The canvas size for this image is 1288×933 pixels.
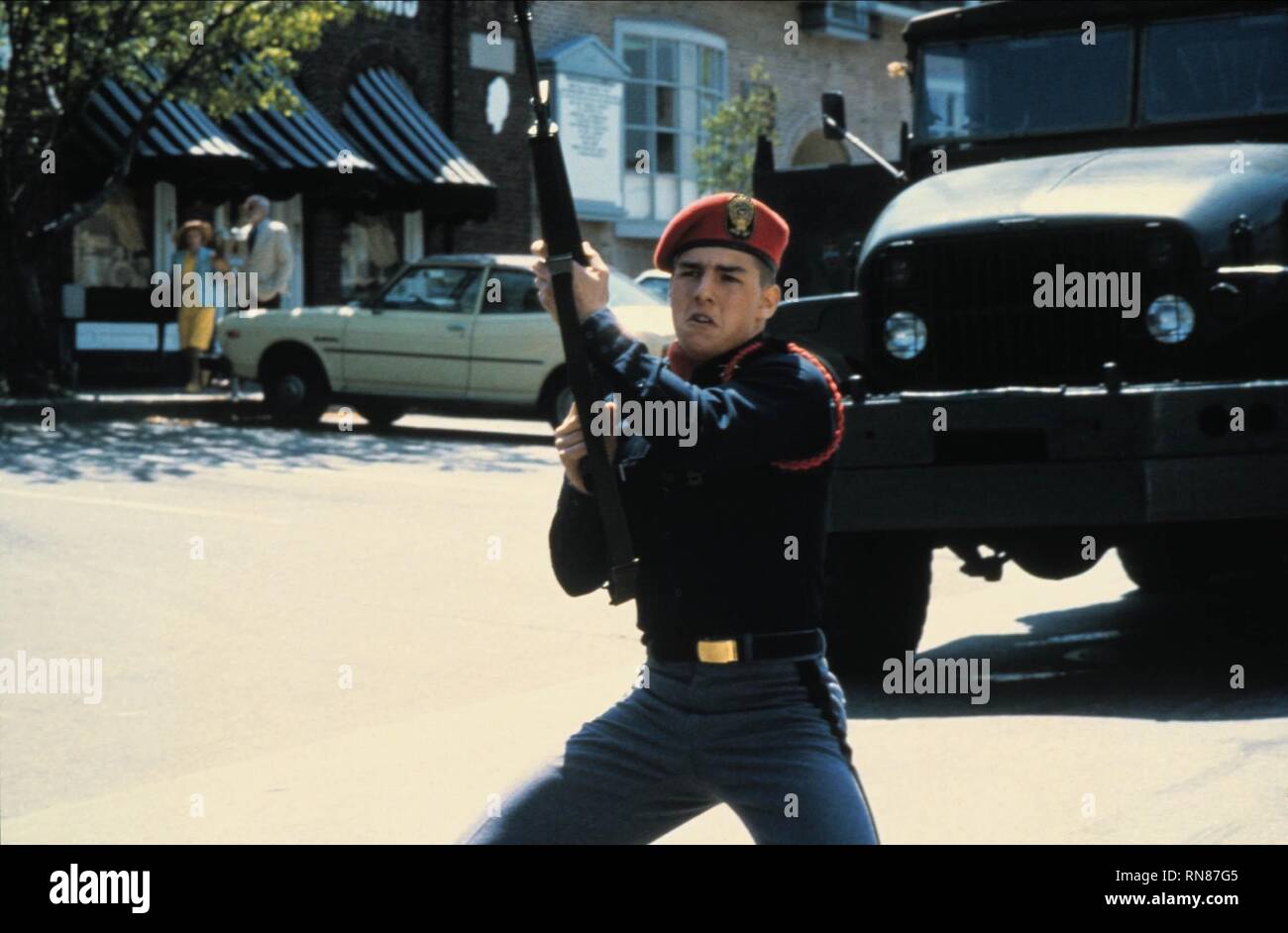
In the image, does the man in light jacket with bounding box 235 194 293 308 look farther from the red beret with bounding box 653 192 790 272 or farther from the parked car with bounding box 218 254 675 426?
the red beret with bounding box 653 192 790 272

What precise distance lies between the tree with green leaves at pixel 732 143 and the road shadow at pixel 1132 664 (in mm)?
22611

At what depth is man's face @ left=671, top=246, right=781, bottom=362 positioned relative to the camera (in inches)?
142

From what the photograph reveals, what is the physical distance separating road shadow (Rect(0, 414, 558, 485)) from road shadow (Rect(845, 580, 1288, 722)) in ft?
21.7

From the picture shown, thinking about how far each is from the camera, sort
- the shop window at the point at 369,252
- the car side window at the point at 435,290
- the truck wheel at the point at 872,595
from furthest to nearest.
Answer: the shop window at the point at 369,252 → the car side window at the point at 435,290 → the truck wheel at the point at 872,595

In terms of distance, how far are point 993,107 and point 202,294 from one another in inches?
522

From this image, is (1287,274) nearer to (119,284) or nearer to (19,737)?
(19,737)

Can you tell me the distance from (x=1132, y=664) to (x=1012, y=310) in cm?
156

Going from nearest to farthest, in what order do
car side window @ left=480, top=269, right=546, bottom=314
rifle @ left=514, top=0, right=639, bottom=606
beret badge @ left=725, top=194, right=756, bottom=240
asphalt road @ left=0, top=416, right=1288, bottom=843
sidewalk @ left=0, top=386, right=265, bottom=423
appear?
rifle @ left=514, top=0, right=639, bottom=606, beret badge @ left=725, top=194, right=756, bottom=240, asphalt road @ left=0, top=416, right=1288, bottom=843, car side window @ left=480, top=269, right=546, bottom=314, sidewalk @ left=0, top=386, right=265, bottom=423

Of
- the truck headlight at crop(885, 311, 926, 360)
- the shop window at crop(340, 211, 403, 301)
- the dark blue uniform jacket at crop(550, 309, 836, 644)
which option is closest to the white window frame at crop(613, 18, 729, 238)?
the shop window at crop(340, 211, 403, 301)

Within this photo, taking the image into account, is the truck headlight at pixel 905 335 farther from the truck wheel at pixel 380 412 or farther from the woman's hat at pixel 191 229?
→ the woman's hat at pixel 191 229

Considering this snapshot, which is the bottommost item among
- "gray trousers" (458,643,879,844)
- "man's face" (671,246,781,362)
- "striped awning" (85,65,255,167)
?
"gray trousers" (458,643,879,844)

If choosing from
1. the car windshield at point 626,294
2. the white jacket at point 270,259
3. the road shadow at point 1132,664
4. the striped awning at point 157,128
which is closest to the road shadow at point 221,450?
the car windshield at point 626,294

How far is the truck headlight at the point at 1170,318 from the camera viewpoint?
301 inches
